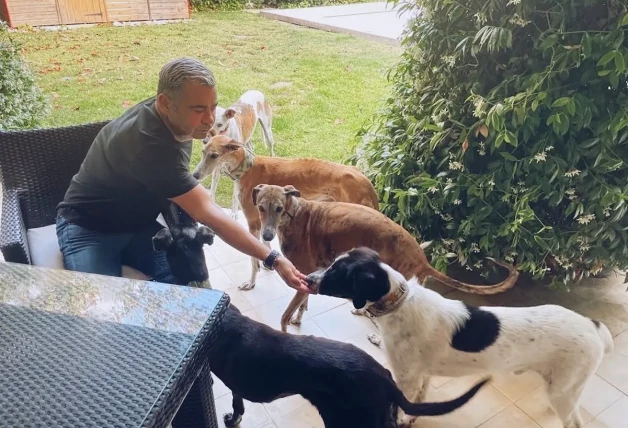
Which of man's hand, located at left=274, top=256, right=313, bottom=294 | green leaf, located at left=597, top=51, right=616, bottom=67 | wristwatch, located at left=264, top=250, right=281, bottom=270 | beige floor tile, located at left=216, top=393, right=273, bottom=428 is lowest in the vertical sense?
beige floor tile, located at left=216, top=393, right=273, bottom=428

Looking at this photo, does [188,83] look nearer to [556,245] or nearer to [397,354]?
[397,354]

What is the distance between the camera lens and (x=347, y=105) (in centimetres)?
517

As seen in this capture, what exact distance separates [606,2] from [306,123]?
10.4 ft

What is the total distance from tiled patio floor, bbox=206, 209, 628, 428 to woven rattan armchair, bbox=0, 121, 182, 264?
901mm

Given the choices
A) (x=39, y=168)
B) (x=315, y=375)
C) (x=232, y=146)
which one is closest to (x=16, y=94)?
(x=39, y=168)

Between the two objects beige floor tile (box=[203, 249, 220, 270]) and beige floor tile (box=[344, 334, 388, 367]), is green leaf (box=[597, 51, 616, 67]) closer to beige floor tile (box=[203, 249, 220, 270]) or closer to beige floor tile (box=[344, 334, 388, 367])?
beige floor tile (box=[344, 334, 388, 367])

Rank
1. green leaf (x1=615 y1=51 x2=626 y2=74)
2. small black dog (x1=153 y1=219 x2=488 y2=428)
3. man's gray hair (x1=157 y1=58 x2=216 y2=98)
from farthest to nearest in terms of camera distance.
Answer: green leaf (x1=615 y1=51 x2=626 y2=74) → man's gray hair (x1=157 y1=58 x2=216 y2=98) → small black dog (x1=153 y1=219 x2=488 y2=428)

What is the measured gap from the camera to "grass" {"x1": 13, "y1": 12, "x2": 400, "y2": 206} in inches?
184

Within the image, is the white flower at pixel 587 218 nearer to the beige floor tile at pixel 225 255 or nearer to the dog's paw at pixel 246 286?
the dog's paw at pixel 246 286

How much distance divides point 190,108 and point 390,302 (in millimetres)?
1006

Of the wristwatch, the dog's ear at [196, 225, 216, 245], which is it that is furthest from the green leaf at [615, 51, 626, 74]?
the dog's ear at [196, 225, 216, 245]

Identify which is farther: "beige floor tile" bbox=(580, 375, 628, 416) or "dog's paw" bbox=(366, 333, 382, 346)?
"dog's paw" bbox=(366, 333, 382, 346)

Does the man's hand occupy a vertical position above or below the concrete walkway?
below

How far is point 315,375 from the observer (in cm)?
150
